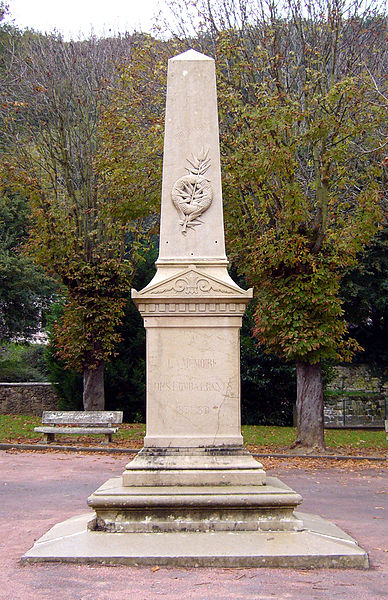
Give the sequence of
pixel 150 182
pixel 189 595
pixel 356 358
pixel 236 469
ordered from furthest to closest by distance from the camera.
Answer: pixel 356 358 → pixel 150 182 → pixel 236 469 → pixel 189 595

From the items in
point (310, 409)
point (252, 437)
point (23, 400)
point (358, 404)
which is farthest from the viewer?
point (358, 404)

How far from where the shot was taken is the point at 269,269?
650 inches

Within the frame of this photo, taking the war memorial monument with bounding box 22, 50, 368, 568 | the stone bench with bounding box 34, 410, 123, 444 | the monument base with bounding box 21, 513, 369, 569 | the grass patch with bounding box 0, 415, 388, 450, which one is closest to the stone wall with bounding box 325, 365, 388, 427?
the grass patch with bounding box 0, 415, 388, 450

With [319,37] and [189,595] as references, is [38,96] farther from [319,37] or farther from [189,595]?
[189,595]

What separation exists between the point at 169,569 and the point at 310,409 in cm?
1080

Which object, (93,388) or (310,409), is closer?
(310,409)

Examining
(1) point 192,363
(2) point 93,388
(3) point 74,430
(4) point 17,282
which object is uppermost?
(4) point 17,282

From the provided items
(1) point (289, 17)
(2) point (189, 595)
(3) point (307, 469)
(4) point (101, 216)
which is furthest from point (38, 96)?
(2) point (189, 595)

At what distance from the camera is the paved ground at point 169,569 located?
5.72m

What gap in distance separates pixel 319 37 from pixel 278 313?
257 inches

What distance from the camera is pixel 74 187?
883 inches

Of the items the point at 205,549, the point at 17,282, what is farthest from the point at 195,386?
the point at 17,282

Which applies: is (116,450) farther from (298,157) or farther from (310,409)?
(298,157)

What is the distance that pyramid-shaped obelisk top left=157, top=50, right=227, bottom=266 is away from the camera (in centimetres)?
848
